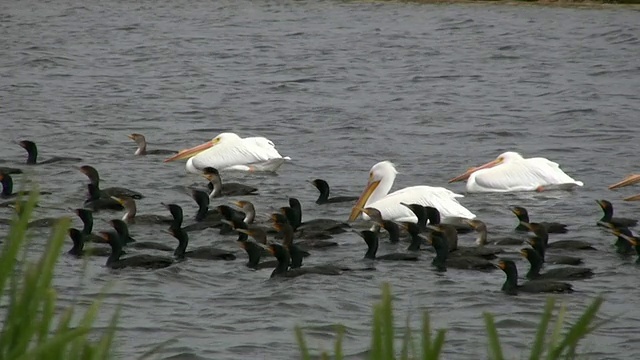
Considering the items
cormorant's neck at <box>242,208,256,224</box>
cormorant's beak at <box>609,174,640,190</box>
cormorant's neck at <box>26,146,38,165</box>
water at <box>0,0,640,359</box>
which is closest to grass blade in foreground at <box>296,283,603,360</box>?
water at <box>0,0,640,359</box>

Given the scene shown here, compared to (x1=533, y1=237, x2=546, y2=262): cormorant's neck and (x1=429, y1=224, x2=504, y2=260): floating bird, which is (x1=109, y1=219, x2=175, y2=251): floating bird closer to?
(x1=429, y1=224, x2=504, y2=260): floating bird

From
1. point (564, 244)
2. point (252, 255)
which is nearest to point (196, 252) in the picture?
point (252, 255)

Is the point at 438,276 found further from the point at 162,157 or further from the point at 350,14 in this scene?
the point at 350,14

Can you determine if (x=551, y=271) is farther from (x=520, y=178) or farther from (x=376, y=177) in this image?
(x=520, y=178)

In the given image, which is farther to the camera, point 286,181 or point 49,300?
point 286,181

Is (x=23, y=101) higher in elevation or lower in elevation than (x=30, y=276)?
lower

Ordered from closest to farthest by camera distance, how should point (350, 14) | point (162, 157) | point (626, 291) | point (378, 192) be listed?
point (626, 291)
point (378, 192)
point (162, 157)
point (350, 14)

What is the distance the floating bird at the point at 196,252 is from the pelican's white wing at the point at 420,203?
5.71 feet

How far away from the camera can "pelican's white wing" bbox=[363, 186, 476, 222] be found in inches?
407

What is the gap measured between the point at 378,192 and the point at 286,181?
179cm

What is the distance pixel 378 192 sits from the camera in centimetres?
1120

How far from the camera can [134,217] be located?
10195mm

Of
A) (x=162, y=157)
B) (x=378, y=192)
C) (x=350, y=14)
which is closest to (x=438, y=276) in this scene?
(x=378, y=192)

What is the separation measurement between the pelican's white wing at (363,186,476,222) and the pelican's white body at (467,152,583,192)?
1.53 metres
